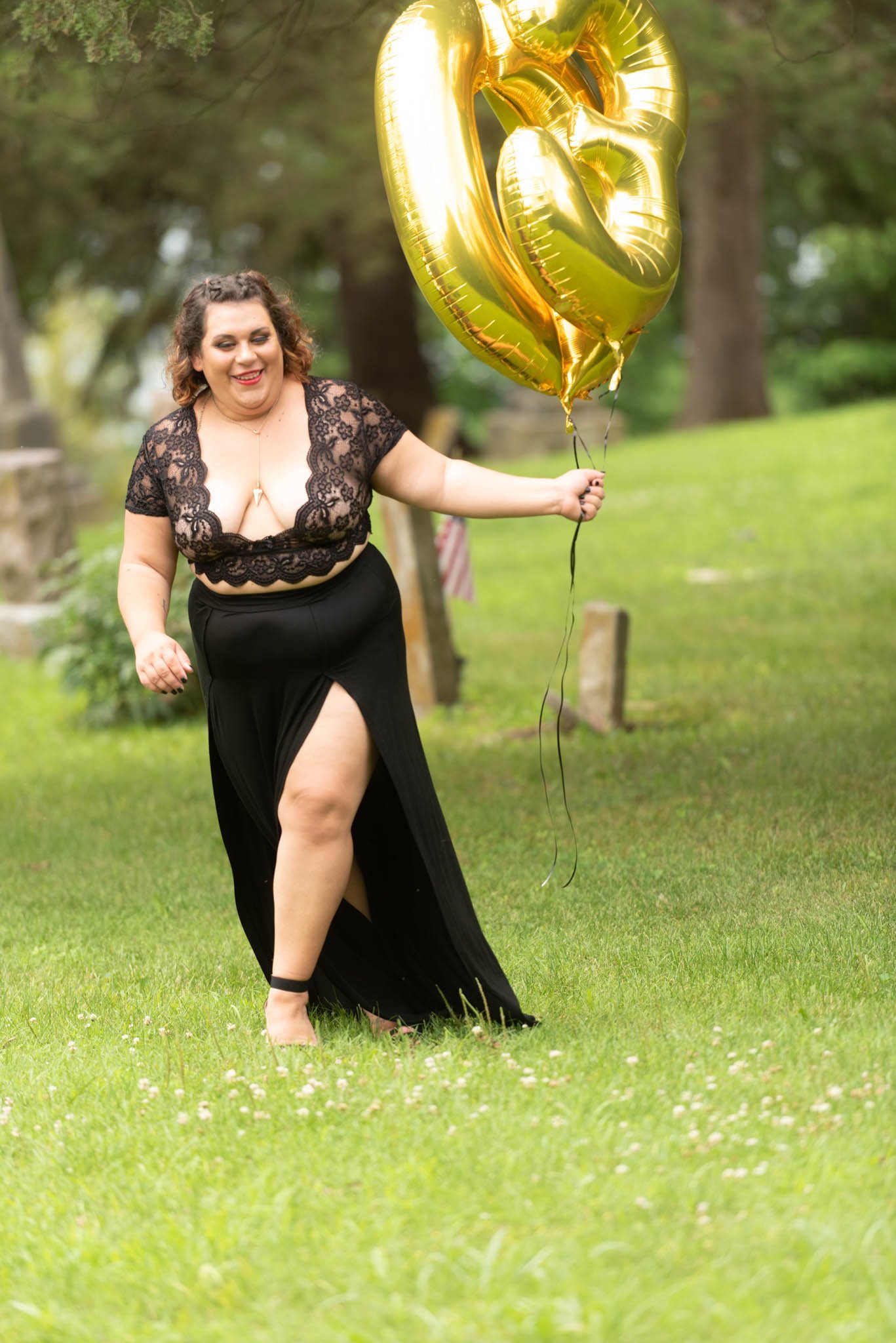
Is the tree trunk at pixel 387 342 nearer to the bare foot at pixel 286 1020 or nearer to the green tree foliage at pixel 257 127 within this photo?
the green tree foliage at pixel 257 127

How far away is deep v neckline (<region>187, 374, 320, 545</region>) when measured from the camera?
398cm

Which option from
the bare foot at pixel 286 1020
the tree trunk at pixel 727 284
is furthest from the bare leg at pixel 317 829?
the tree trunk at pixel 727 284

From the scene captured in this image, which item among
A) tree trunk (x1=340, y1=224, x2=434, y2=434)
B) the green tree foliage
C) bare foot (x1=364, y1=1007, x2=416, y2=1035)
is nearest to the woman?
bare foot (x1=364, y1=1007, x2=416, y2=1035)

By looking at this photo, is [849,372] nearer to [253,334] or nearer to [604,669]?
[604,669]

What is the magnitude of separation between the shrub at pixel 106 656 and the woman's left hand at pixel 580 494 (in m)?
5.74

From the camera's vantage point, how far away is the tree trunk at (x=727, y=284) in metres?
22.5

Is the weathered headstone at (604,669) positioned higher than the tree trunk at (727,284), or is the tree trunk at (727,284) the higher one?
the tree trunk at (727,284)

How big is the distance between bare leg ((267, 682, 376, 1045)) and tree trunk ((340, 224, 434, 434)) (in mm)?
19745

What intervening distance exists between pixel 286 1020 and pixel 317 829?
0.55 m

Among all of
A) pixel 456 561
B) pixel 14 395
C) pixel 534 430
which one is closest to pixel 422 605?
pixel 456 561

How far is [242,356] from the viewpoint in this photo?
4008 mm

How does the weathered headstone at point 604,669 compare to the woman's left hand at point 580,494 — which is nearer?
the woman's left hand at point 580,494

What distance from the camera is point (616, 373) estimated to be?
4457mm

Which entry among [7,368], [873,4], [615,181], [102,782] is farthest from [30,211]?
[615,181]
